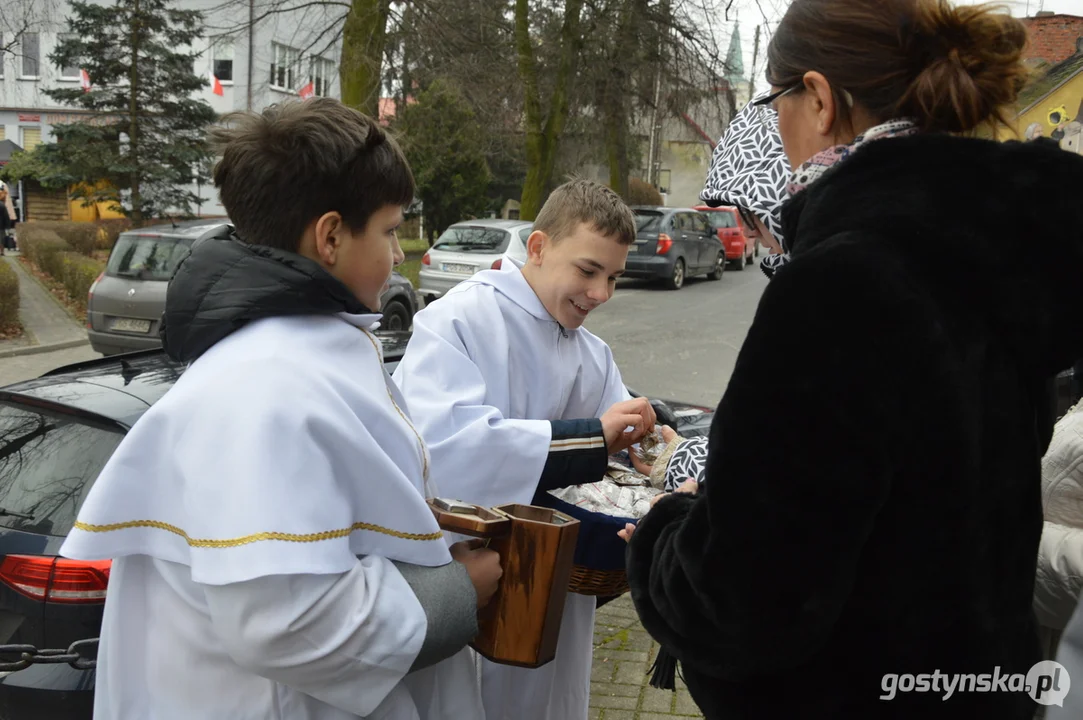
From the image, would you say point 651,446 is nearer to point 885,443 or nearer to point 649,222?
point 885,443

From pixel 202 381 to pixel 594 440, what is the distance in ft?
3.91

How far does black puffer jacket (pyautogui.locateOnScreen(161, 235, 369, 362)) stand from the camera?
5.48 ft

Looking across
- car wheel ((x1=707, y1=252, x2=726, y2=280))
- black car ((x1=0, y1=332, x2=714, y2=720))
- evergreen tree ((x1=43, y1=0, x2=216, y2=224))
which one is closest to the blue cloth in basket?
black car ((x1=0, y1=332, x2=714, y2=720))

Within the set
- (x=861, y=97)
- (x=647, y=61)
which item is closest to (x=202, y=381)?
(x=861, y=97)

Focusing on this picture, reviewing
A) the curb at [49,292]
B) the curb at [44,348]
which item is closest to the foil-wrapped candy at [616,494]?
the curb at [44,348]

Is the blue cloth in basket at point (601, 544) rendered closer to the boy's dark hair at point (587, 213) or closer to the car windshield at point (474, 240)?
the boy's dark hair at point (587, 213)

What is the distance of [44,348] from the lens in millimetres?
13297

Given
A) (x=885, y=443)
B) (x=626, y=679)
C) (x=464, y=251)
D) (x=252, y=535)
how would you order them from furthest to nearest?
(x=464, y=251) < (x=626, y=679) < (x=252, y=535) < (x=885, y=443)

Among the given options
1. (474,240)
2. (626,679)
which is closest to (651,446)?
(626,679)

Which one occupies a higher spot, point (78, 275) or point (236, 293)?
point (236, 293)

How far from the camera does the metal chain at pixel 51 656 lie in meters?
2.44

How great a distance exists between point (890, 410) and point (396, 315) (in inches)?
518

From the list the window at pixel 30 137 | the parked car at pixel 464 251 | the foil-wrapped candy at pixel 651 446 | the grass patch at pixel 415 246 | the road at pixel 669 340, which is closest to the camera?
the foil-wrapped candy at pixel 651 446

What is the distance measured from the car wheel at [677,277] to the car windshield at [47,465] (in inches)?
775
